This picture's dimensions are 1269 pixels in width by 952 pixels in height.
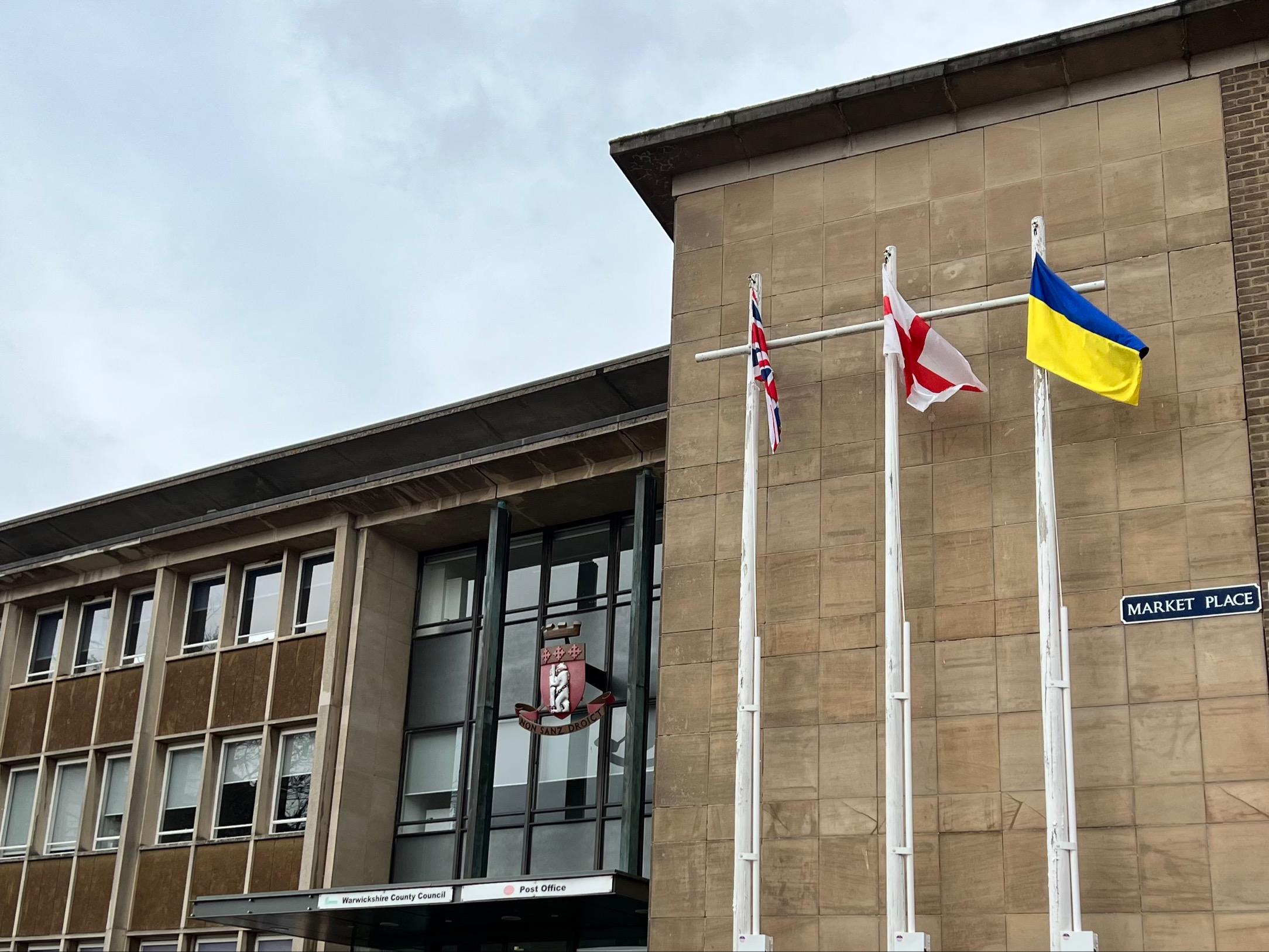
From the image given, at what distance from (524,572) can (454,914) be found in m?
6.19

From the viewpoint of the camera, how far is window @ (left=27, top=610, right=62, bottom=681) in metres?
30.6

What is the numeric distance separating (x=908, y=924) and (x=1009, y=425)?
5.92 meters

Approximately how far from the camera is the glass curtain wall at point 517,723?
23625mm

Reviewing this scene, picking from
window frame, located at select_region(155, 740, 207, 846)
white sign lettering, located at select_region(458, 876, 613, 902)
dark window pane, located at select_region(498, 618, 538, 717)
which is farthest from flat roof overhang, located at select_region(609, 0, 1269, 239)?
window frame, located at select_region(155, 740, 207, 846)

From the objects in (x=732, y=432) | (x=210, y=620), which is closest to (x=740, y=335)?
(x=732, y=432)

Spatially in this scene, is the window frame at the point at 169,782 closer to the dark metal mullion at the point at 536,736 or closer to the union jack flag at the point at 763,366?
the dark metal mullion at the point at 536,736

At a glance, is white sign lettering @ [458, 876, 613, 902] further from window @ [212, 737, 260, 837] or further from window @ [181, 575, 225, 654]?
window @ [181, 575, 225, 654]

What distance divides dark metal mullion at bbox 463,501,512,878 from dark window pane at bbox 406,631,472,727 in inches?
31.0

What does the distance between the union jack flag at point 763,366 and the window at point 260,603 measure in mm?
11187

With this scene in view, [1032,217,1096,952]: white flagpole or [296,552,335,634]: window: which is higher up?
[296,552,335,634]: window

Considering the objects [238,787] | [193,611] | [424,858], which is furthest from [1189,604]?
[193,611]

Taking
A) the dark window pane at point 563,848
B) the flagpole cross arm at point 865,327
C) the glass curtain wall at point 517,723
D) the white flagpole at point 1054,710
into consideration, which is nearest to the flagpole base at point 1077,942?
the white flagpole at point 1054,710

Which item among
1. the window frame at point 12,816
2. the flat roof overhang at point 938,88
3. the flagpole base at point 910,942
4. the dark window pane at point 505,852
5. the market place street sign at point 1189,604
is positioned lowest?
the flagpole base at point 910,942

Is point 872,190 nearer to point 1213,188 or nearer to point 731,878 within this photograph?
point 1213,188
